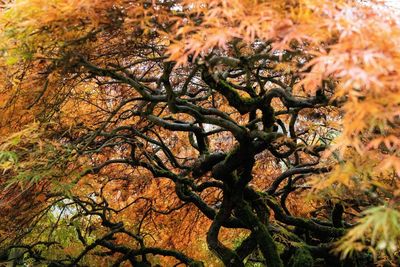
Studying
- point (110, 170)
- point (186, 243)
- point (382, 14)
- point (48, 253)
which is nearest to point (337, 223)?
point (186, 243)

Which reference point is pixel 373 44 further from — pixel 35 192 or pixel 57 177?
pixel 35 192

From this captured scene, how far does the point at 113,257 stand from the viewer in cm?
488

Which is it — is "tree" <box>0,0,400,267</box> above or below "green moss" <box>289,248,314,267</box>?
above

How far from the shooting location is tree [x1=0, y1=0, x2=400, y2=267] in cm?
144

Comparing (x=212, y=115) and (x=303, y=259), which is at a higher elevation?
(x=212, y=115)

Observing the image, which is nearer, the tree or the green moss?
the tree

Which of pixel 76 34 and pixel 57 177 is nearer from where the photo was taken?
pixel 76 34

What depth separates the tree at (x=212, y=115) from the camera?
1.44 m

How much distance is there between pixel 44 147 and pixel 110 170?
1872mm

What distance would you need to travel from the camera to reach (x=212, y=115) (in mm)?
3461

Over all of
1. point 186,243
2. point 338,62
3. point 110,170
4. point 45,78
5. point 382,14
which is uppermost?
point 45,78

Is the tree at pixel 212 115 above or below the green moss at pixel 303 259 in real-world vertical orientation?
above

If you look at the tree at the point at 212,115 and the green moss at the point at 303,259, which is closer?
the tree at the point at 212,115

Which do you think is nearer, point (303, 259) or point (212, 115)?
point (212, 115)
